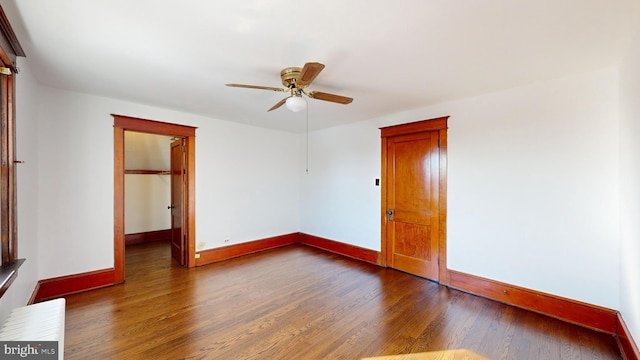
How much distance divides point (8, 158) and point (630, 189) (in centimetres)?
473

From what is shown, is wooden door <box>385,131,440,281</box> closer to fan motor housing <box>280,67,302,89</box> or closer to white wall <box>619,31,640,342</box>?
white wall <box>619,31,640,342</box>

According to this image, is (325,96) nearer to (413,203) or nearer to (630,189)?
(413,203)

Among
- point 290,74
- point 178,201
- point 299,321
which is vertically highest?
point 290,74

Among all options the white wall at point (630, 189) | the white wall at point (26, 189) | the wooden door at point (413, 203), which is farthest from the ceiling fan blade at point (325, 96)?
the white wall at point (26, 189)

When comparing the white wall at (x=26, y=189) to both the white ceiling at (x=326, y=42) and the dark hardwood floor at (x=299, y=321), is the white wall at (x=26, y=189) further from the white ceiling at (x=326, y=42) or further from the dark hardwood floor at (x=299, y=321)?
the dark hardwood floor at (x=299, y=321)

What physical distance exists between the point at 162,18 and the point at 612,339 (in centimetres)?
439

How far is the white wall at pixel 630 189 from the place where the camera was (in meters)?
1.84

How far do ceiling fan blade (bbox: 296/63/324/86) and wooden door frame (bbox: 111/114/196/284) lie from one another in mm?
2655

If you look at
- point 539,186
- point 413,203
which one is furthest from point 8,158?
point 539,186

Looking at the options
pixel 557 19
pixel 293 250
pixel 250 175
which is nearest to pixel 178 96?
pixel 250 175

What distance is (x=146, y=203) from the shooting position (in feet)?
19.4

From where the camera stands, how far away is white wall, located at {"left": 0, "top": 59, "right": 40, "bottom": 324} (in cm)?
218

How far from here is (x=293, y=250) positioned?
510 centimetres

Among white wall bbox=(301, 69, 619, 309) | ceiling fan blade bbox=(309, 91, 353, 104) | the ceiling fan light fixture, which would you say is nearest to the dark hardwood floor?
white wall bbox=(301, 69, 619, 309)
